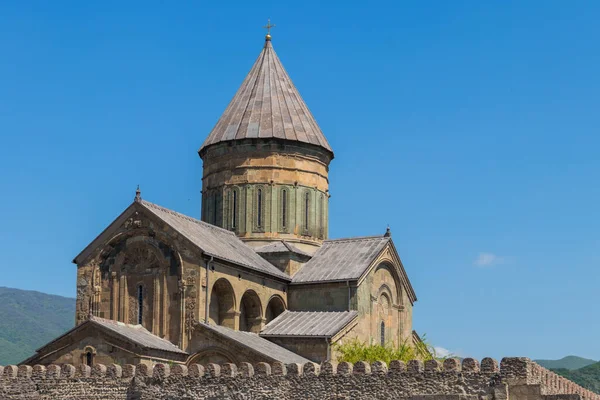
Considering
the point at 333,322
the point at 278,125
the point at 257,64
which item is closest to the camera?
the point at 333,322

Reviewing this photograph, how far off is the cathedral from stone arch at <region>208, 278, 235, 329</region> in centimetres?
3

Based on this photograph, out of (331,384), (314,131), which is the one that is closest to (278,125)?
(314,131)

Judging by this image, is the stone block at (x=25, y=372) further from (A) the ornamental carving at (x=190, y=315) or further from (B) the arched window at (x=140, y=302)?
(B) the arched window at (x=140, y=302)

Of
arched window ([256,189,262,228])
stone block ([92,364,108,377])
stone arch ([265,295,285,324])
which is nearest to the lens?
stone block ([92,364,108,377])

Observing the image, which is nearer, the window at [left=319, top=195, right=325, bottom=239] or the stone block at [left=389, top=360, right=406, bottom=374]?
the stone block at [left=389, top=360, right=406, bottom=374]

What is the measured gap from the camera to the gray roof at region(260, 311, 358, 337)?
34.0 metres

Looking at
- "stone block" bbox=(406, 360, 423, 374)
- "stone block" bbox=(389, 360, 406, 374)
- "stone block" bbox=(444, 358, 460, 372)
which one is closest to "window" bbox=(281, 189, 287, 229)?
"stone block" bbox=(389, 360, 406, 374)

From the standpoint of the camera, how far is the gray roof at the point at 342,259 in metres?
36.6

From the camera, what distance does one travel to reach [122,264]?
3372 cm

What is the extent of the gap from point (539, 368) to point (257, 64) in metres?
23.8

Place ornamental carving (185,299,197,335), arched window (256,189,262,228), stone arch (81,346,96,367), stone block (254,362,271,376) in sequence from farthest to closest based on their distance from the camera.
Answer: arched window (256,189,262,228) < ornamental carving (185,299,197,335) < stone arch (81,346,96,367) < stone block (254,362,271,376)

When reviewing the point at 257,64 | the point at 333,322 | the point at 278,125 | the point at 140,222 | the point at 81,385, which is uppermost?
the point at 257,64

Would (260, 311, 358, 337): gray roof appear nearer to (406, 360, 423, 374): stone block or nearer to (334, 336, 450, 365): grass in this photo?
(334, 336, 450, 365): grass

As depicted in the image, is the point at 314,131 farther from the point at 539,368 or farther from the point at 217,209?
the point at 539,368
